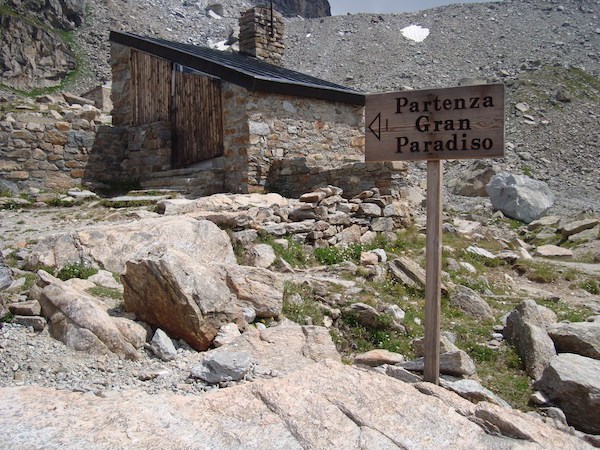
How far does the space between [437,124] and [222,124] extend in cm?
844

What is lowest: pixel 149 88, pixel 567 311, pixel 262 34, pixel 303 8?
pixel 567 311

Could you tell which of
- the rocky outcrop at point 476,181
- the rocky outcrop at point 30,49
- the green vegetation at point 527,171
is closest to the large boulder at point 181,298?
the rocky outcrop at point 476,181

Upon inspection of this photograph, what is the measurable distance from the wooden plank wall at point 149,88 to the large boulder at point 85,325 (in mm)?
9607

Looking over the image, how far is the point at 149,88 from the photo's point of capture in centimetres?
1442

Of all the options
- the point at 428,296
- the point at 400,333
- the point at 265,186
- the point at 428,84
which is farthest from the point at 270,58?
the point at 428,84

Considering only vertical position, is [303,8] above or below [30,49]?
above

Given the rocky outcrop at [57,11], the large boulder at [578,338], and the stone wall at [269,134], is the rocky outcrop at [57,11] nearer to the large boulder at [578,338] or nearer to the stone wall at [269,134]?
the stone wall at [269,134]

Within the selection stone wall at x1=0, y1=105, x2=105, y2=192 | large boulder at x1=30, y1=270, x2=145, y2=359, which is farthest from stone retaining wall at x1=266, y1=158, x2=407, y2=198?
large boulder at x1=30, y1=270, x2=145, y2=359

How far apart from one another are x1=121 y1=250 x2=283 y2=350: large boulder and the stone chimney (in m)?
13.1

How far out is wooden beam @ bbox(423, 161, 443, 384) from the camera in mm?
4414

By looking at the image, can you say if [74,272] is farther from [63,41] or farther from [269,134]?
[63,41]

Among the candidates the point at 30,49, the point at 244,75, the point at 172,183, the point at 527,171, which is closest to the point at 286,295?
the point at 244,75

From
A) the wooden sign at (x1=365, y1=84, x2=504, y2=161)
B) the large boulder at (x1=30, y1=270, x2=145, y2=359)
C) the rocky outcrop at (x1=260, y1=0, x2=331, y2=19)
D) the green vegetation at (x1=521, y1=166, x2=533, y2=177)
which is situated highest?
the rocky outcrop at (x1=260, y1=0, x2=331, y2=19)

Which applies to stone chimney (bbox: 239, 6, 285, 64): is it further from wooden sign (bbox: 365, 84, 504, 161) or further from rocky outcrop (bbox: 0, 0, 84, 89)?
rocky outcrop (bbox: 0, 0, 84, 89)
